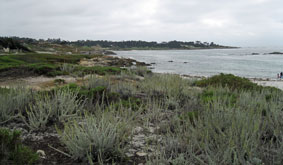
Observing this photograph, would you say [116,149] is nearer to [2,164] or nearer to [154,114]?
[2,164]

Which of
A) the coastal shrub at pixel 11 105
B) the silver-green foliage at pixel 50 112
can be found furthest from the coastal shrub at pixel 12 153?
the coastal shrub at pixel 11 105

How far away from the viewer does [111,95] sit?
650 cm

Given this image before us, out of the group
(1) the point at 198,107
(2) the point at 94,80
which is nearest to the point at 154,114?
(1) the point at 198,107

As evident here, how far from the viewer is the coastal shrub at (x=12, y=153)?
2.71 meters

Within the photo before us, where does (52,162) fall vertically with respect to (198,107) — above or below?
below

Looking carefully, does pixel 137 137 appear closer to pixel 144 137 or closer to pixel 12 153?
pixel 144 137

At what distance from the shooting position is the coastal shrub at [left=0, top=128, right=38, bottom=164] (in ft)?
8.91

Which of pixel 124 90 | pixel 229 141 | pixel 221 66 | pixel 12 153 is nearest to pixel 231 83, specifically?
pixel 124 90

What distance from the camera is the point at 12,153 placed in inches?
110

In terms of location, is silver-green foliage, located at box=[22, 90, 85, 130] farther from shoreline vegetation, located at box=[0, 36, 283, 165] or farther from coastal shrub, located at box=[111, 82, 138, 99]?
coastal shrub, located at box=[111, 82, 138, 99]

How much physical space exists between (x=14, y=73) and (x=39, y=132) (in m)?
11.0

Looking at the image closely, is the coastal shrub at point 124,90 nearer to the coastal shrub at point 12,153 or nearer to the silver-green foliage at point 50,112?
the silver-green foliage at point 50,112

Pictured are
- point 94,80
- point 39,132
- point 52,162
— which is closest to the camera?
point 52,162

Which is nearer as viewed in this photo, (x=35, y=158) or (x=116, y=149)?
(x=35, y=158)
